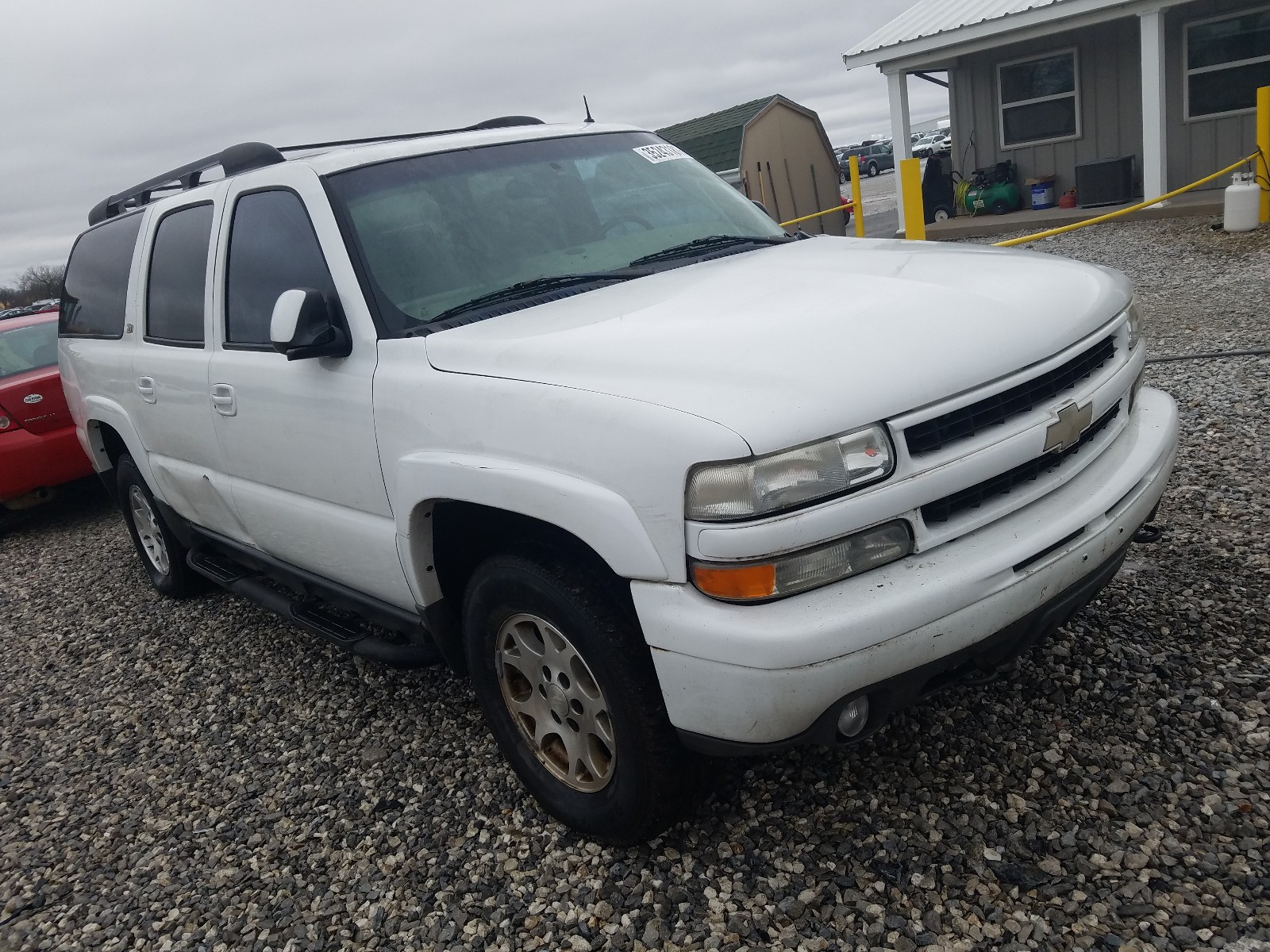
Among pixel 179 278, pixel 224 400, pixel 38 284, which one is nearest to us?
pixel 224 400

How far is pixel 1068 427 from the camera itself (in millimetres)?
2461

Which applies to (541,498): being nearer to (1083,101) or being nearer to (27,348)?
(27,348)

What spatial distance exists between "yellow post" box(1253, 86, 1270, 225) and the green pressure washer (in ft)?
14.5

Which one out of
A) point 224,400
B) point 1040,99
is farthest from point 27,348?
point 1040,99

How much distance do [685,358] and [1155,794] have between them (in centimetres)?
166

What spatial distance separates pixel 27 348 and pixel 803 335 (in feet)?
24.8

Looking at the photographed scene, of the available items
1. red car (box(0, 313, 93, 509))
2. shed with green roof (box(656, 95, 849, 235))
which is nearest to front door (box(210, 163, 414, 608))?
red car (box(0, 313, 93, 509))

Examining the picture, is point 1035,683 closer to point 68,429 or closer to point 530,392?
point 530,392

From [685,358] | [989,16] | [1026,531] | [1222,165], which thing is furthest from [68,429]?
[1222,165]

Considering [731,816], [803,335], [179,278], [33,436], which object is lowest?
[731,816]

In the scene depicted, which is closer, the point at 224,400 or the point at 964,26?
the point at 224,400

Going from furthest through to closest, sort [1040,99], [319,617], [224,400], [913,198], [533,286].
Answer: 1. [1040,99]
2. [913,198]
3. [319,617]
4. [224,400]
5. [533,286]

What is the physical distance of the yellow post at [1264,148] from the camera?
10.8 metres

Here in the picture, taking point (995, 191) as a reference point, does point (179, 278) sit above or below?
above
